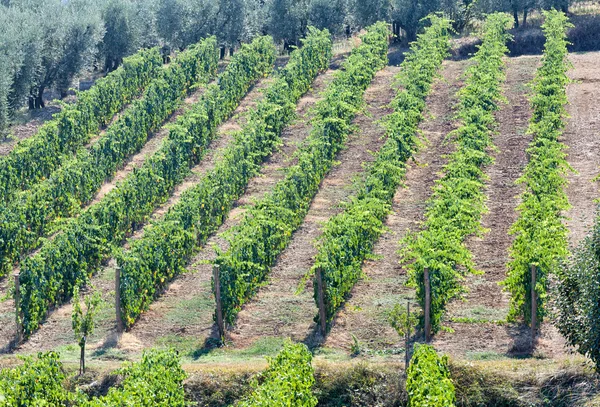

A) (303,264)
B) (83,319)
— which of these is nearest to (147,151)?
(303,264)

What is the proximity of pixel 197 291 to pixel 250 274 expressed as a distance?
1585 mm

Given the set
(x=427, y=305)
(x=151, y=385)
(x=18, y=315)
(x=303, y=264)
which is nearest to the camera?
(x=151, y=385)

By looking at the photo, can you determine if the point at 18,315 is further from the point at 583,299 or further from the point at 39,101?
the point at 39,101

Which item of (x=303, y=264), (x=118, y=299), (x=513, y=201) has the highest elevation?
(x=513, y=201)

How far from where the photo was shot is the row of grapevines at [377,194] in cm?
2478

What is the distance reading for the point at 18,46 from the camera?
136 ft

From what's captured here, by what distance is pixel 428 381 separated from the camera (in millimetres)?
19641

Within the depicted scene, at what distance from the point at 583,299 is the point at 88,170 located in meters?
17.3

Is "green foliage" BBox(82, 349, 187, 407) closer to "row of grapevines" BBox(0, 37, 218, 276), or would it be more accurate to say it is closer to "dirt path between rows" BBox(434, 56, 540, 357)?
"dirt path between rows" BBox(434, 56, 540, 357)

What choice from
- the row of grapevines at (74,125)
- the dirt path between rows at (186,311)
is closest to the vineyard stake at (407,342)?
the dirt path between rows at (186,311)

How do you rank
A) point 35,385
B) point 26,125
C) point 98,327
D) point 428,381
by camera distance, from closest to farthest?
point 428,381 < point 35,385 < point 98,327 < point 26,125

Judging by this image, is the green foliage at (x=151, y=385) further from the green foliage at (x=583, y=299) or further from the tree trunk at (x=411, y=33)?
the tree trunk at (x=411, y=33)

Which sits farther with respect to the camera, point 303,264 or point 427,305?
point 303,264

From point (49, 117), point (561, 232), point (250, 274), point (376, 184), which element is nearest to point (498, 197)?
point (376, 184)
